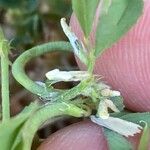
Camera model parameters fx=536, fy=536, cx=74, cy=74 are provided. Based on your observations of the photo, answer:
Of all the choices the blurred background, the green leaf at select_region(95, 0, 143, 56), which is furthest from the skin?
the blurred background

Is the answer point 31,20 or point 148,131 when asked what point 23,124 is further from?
point 31,20

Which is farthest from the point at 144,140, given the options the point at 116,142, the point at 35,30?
the point at 35,30

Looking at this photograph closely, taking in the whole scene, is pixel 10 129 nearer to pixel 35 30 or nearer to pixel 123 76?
pixel 123 76

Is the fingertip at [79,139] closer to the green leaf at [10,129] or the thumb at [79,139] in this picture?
the thumb at [79,139]

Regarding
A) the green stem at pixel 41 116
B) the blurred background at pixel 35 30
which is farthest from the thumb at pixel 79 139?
the blurred background at pixel 35 30

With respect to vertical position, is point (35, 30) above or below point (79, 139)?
above

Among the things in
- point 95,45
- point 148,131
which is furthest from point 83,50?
point 148,131
